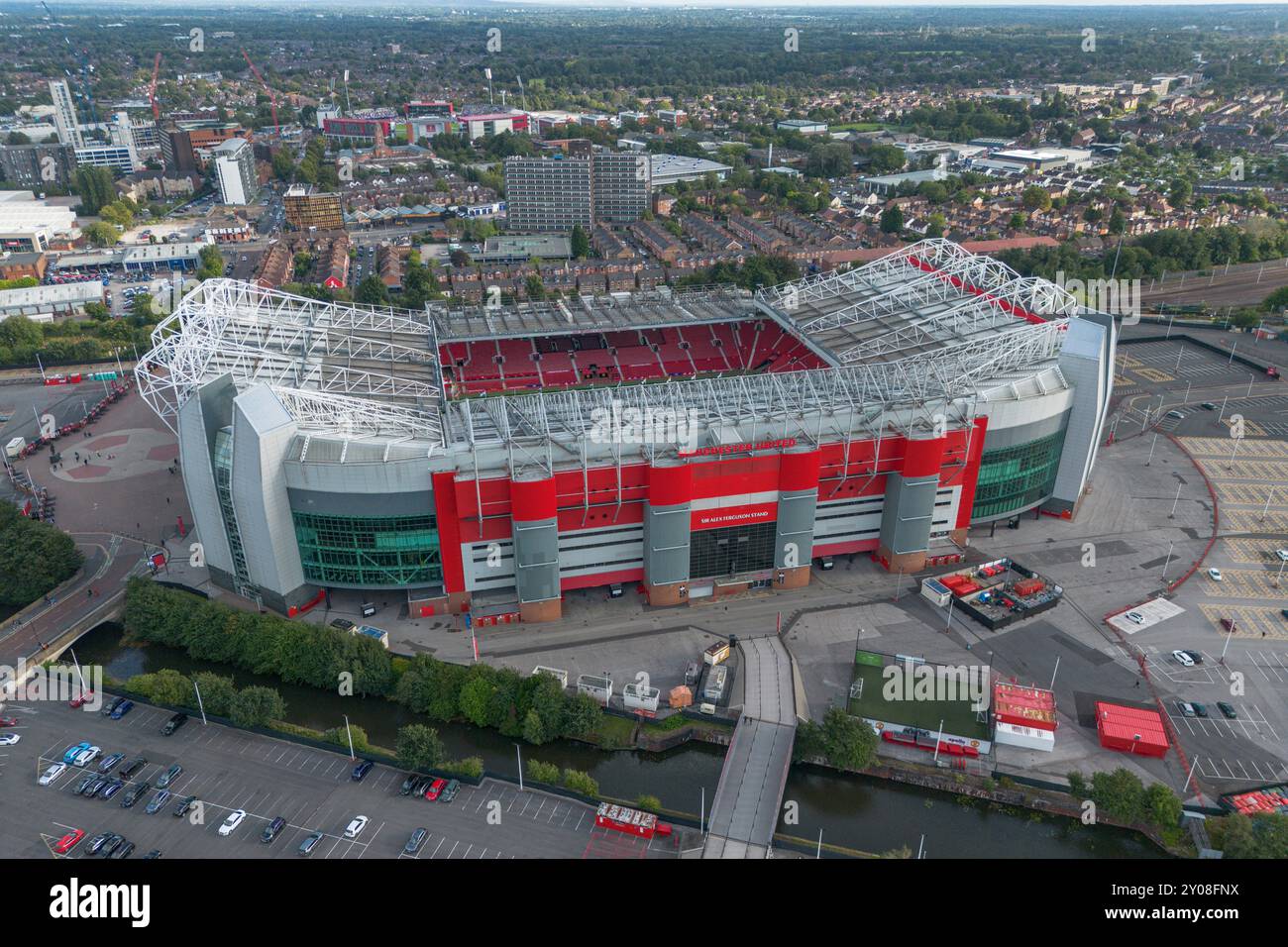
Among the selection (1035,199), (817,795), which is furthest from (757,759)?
(1035,199)

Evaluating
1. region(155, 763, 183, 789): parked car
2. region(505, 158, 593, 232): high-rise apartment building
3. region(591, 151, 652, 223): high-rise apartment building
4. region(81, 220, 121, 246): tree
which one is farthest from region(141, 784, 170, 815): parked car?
region(591, 151, 652, 223): high-rise apartment building

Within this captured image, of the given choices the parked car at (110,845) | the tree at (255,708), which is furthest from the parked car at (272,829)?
the tree at (255,708)

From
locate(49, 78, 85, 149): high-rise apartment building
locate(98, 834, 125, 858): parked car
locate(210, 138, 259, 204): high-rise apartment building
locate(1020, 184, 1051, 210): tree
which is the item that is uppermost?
locate(49, 78, 85, 149): high-rise apartment building

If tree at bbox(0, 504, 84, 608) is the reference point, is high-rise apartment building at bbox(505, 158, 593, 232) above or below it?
above

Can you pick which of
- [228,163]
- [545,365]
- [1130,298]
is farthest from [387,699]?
[228,163]

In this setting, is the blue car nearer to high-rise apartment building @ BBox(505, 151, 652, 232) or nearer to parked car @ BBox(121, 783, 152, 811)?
parked car @ BBox(121, 783, 152, 811)

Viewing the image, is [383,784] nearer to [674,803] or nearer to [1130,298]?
[674,803]

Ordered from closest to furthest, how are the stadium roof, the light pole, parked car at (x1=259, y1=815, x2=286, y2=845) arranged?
parked car at (x1=259, y1=815, x2=286, y2=845) → the light pole → the stadium roof
